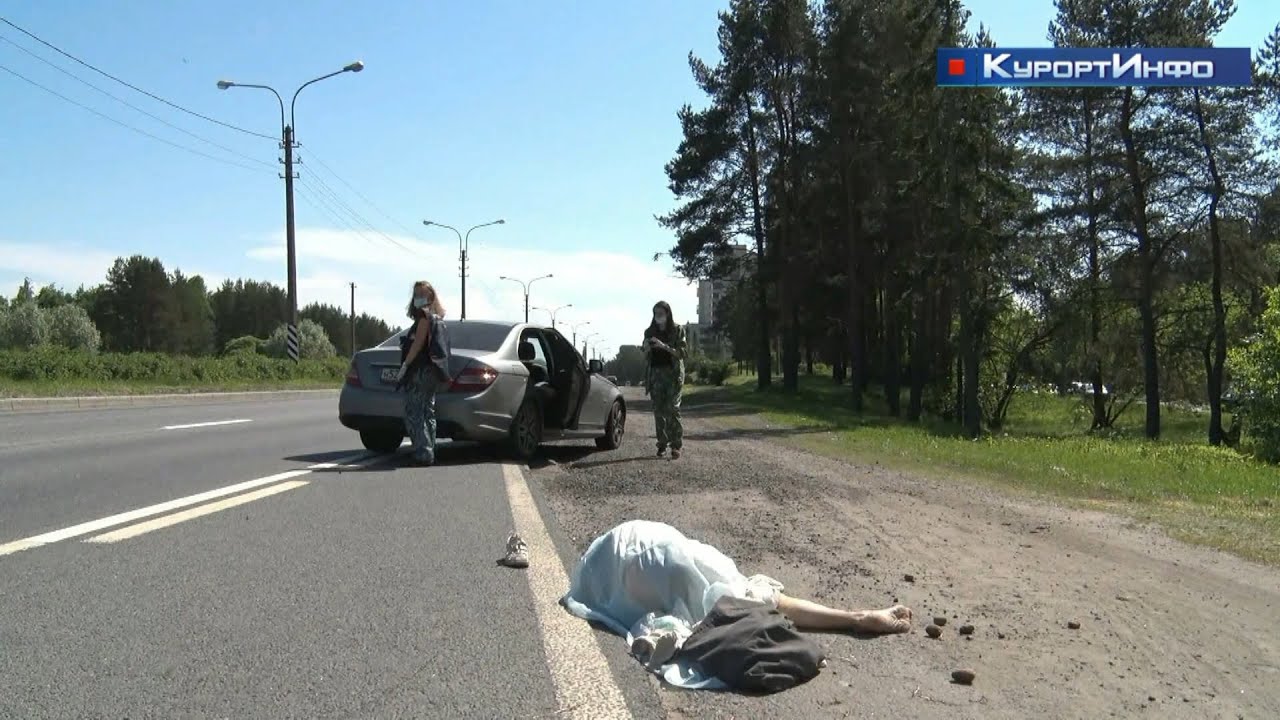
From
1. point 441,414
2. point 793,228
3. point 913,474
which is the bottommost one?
point 913,474

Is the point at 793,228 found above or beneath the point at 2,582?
above

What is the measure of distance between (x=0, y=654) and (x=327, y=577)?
162cm

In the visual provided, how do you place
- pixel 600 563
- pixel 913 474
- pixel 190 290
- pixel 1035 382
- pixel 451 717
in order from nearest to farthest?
1. pixel 451 717
2. pixel 600 563
3. pixel 913 474
4. pixel 1035 382
5. pixel 190 290

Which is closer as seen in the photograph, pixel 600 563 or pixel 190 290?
pixel 600 563

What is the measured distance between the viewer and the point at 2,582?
16.9 feet

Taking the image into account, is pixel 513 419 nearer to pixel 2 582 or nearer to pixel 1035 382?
pixel 2 582

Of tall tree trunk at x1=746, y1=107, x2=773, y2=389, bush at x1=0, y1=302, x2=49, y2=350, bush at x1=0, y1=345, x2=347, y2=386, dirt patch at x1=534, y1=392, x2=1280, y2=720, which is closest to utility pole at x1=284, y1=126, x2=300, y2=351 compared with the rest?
bush at x1=0, y1=345, x2=347, y2=386

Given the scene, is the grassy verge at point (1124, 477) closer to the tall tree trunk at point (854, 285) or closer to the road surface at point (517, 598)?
the road surface at point (517, 598)

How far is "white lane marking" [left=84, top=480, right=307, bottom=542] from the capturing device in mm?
6438

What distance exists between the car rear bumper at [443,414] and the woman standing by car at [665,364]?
1.88 metres

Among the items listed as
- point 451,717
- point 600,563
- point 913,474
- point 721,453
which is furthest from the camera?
point 721,453

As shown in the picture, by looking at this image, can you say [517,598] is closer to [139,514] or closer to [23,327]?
[139,514]

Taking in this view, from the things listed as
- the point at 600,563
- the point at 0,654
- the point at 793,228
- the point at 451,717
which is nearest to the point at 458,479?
the point at 600,563

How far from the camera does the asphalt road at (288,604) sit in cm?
365
